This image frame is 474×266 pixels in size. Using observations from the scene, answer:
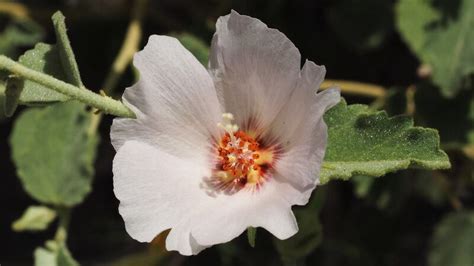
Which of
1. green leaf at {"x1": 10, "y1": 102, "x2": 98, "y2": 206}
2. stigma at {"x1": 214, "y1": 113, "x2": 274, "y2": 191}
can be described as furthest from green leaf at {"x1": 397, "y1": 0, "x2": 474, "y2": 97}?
green leaf at {"x1": 10, "y1": 102, "x2": 98, "y2": 206}

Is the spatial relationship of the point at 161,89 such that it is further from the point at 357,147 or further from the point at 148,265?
the point at 148,265

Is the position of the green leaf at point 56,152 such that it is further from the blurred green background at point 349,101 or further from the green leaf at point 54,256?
the blurred green background at point 349,101

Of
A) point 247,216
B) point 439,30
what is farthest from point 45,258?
point 439,30

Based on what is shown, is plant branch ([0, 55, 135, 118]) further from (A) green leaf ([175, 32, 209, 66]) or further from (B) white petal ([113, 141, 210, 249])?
(A) green leaf ([175, 32, 209, 66])

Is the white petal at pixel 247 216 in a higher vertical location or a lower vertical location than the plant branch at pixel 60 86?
lower

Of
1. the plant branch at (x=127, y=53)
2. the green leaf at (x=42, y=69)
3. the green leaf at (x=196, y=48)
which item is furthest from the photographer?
the plant branch at (x=127, y=53)

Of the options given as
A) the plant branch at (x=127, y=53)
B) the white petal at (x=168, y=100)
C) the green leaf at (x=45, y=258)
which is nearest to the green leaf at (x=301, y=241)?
the white petal at (x=168, y=100)

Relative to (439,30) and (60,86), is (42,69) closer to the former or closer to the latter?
(60,86)
